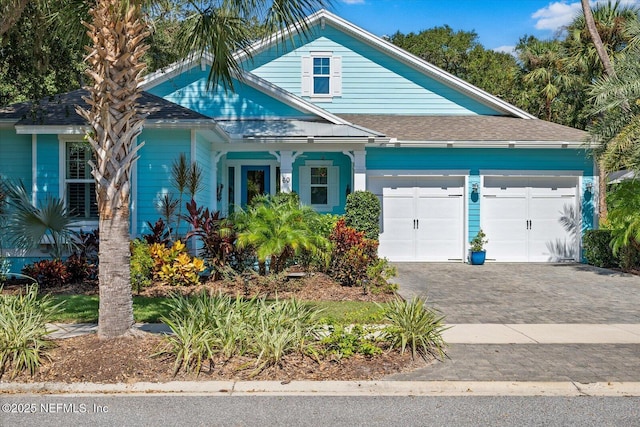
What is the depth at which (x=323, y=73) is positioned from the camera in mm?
19000

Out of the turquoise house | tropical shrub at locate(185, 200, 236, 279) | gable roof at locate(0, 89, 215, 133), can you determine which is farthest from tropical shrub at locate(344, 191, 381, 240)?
gable roof at locate(0, 89, 215, 133)

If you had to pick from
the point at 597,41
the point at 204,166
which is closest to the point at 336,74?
the point at 204,166

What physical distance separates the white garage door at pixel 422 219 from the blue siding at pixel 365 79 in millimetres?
3373

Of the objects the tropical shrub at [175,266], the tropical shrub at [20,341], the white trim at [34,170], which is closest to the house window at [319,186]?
the tropical shrub at [175,266]

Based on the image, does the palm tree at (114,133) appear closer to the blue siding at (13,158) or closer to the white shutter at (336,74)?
the blue siding at (13,158)

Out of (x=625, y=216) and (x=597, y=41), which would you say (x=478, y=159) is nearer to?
(x=625, y=216)

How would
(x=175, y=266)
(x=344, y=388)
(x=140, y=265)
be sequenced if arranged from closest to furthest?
(x=344, y=388)
(x=140, y=265)
(x=175, y=266)

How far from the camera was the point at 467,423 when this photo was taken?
502 centimetres

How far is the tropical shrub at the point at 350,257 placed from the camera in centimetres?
1142

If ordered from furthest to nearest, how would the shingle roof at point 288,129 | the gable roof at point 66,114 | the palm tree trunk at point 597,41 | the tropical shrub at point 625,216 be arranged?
the palm tree trunk at point 597,41, the shingle roof at point 288,129, the tropical shrub at point 625,216, the gable roof at point 66,114

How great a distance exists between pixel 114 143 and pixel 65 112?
7464 mm

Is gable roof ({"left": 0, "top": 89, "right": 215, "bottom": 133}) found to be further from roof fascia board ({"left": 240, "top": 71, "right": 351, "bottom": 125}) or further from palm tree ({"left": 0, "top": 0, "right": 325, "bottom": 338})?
palm tree ({"left": 0, "top": 0, "right": 325, "bottom": 338})

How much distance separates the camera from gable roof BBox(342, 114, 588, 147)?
16.2 metres

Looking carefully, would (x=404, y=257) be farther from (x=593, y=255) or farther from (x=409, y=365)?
(x=409, y=365)
